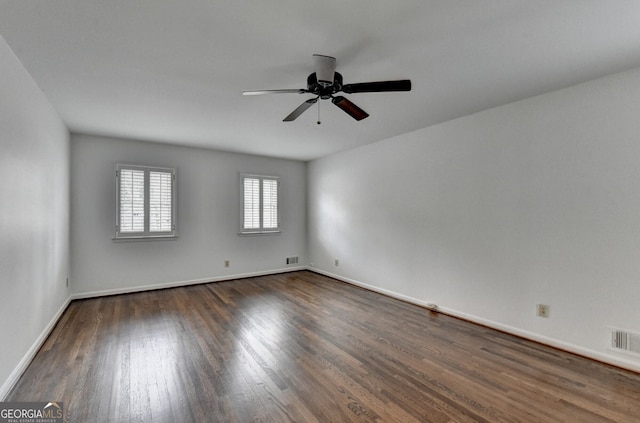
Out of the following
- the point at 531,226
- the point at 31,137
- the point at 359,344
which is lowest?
the point at 359,344

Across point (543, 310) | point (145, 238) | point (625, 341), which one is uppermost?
point (145, 238)

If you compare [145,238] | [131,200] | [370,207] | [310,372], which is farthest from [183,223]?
[310,372]

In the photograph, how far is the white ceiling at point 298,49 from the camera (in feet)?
5.64

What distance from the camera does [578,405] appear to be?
1941 millimetres

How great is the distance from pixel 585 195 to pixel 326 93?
2586 mm

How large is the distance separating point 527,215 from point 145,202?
17.8 ft

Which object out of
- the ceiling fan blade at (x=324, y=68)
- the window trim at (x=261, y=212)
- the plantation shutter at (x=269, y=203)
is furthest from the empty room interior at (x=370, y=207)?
the plantation shutter at (x=269, y=203)

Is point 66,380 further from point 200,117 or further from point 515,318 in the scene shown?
point 515,318

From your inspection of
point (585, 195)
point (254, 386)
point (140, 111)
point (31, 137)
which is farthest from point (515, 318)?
point (31, 137)

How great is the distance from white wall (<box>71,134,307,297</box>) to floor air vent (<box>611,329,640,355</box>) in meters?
5.03

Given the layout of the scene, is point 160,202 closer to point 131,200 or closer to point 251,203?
point 131,200

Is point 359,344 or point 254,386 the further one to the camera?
point 359,344

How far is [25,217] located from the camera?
95.7 inches
